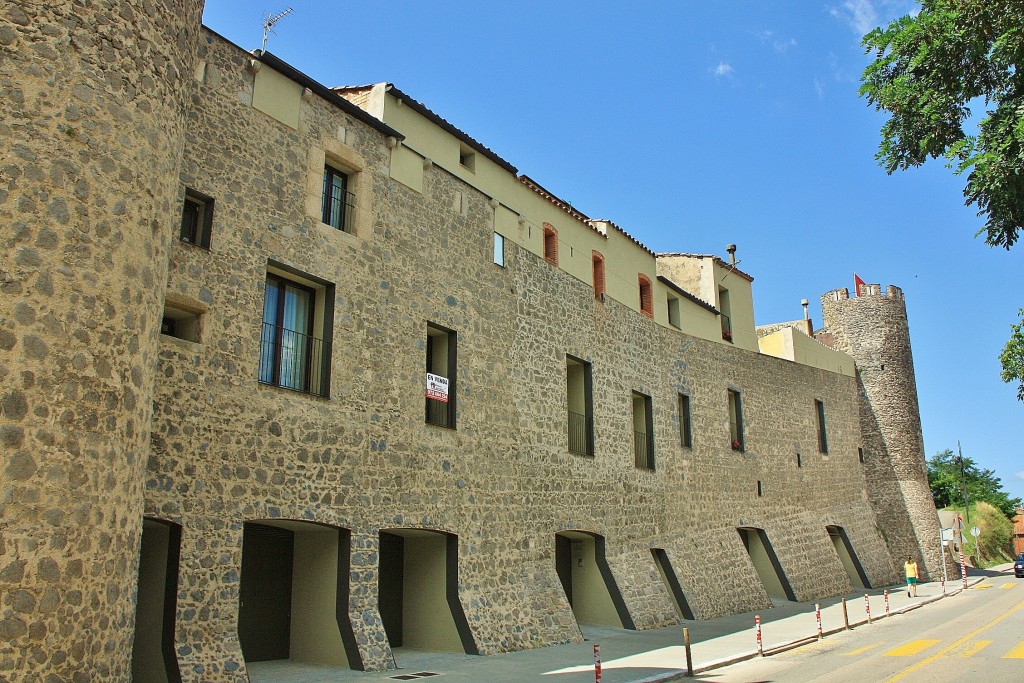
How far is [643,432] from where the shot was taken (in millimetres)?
20438

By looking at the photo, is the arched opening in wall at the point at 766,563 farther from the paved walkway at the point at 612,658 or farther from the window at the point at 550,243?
the window at the point at 550,243

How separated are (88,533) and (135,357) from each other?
176 centimetres

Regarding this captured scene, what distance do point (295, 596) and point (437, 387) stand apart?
408cm

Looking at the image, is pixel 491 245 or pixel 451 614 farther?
pixel 491 245

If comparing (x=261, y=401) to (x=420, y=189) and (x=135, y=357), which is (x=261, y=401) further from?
(x=420, y=189)

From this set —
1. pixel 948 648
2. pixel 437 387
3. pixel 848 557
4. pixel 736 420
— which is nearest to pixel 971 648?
pixel 948 648

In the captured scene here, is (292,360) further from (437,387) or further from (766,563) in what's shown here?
(766,563)

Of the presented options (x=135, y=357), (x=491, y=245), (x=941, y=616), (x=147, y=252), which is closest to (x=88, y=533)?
(x=135, y=357)

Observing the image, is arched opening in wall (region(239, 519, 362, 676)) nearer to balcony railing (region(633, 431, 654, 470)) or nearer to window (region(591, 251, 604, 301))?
balcony railing (region(633, 431, 654, 470))

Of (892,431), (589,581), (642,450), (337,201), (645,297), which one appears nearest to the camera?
(337,201)

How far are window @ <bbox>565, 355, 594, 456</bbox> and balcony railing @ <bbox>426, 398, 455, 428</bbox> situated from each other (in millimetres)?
4015

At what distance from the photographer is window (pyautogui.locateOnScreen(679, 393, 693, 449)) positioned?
21969 millimetres

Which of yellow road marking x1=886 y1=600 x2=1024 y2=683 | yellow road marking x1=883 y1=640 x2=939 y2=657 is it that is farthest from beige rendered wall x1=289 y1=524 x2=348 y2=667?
yellow road marking x1=883 y1=640 x2=939 y2=657

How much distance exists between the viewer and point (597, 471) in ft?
58.5
